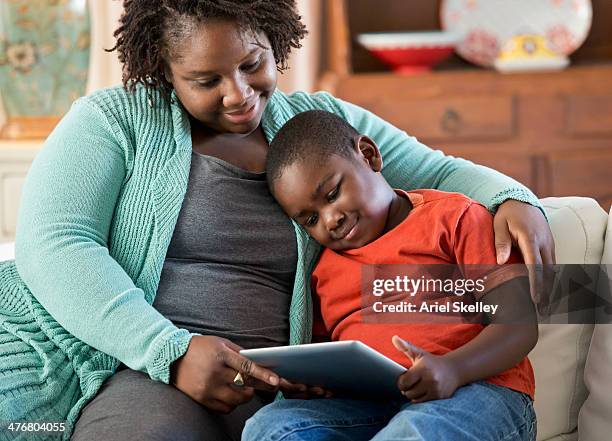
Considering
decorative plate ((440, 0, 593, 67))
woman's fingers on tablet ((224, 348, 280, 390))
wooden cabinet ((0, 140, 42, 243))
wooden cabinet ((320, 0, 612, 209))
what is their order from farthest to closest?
decorative plate ((440, 0, 593, 67)) → wooden cabinet ((320, 0, 612, 209)) → wooden cabinet ((0, 140, 42, 243)) → woman's fingers on tablet ((224, 348, 280, 390))

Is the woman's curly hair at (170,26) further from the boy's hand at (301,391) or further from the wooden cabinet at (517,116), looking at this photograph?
the wooden cabinet at (517,116)

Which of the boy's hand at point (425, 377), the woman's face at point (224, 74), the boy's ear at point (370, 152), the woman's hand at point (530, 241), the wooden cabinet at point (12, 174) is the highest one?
the woman's face at point (224, 74)

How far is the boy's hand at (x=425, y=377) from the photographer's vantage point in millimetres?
1229

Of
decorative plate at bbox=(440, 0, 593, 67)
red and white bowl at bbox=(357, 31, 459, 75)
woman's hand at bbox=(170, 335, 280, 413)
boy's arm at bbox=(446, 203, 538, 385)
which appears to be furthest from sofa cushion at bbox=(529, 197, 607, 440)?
decorative plate at bbox=(440, 0, 593, 67)

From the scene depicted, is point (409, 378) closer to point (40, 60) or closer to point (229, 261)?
point (229, 261)

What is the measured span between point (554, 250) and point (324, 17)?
7.43 ft

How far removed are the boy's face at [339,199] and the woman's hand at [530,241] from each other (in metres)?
0.17

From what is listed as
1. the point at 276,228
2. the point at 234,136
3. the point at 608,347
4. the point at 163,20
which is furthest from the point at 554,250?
the point at 163,20

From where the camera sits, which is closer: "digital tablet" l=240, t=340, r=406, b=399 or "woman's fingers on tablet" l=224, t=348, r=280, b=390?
"digital tablet" l=240, t=340, r=406, b=399

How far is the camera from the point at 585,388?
5.11 feet

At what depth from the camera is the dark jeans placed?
4.28 feet

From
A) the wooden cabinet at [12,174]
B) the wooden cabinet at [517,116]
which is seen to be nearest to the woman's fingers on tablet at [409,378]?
the wooden cabinet at [12,174]

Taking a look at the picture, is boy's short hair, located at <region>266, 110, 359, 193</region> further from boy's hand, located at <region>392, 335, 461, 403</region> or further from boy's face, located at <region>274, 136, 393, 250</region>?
boy's hand, located at <region>392, 335, 461, 403</region>

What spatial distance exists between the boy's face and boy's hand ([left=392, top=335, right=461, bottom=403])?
0.87 ft
